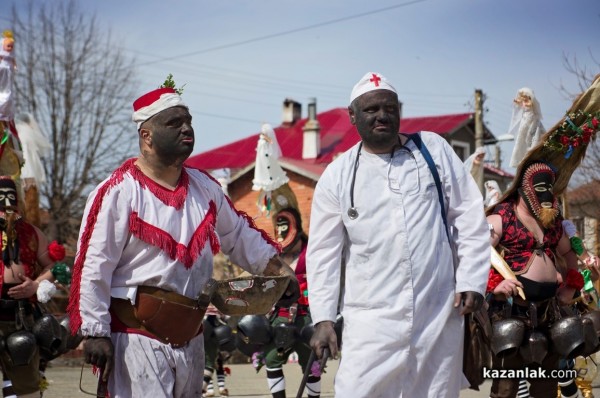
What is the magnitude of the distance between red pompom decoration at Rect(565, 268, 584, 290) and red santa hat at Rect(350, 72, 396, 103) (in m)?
3.95

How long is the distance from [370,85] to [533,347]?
148 inches

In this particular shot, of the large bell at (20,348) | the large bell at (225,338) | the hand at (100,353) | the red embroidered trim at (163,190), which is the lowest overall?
the large bell at (225,338)

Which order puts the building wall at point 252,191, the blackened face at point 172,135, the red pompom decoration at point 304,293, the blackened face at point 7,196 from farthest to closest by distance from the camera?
the building wall at point 252,191 < the red pompom decoration at point 304,293 < the blackened face at point 7,196 < the blackened face at point 172,135

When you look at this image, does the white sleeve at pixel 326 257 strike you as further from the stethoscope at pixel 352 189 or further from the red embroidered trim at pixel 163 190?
the red embroidered trim at pixel 163 190

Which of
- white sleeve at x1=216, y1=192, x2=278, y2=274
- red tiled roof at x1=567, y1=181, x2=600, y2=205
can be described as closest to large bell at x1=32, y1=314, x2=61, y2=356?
white sleeve at x1=216, y1=192, x2=278, y2=274

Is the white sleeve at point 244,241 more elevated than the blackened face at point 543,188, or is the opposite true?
the blackened face at point 543,188


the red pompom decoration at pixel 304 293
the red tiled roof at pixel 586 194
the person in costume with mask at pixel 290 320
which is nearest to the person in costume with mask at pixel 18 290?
the person in costume with mask at pixel 290 320

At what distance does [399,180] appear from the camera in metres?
5.98

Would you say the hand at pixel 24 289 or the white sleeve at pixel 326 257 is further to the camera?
the hand at pixel 24 289

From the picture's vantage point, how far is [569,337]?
29.4 ft

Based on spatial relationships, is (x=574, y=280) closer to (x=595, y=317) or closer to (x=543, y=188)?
(x=595, y=317)

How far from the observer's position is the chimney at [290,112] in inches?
→ 1762

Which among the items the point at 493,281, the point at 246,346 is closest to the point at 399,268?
the point at 493,281

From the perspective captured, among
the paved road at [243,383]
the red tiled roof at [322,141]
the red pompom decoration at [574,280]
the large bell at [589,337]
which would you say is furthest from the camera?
the red tiled roof at [322,141]
